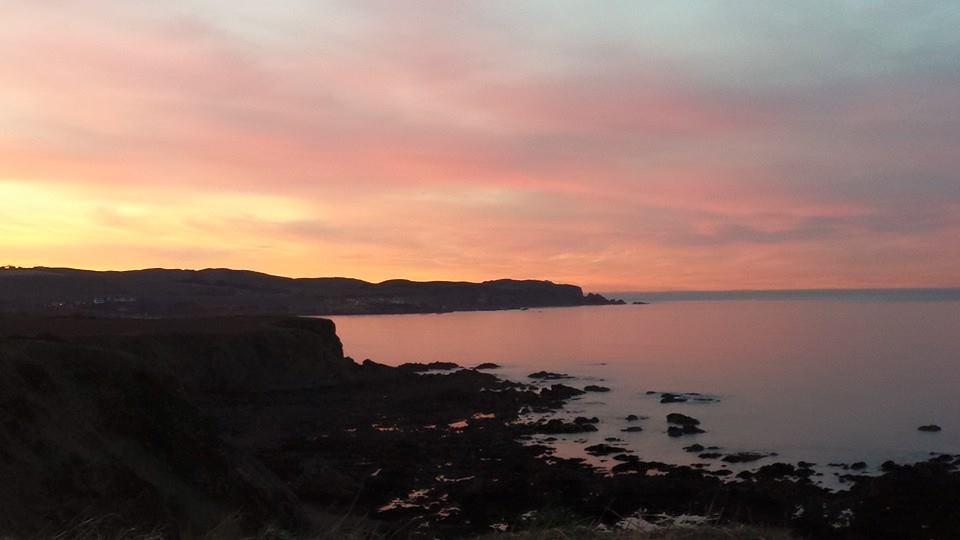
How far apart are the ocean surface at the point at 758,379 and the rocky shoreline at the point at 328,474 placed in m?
2.80

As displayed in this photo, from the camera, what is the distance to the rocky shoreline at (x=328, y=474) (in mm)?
17703

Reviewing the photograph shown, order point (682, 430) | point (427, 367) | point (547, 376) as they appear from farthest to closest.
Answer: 1. point (427, 367)
2. point (547, 376)
3. point (682, 430)

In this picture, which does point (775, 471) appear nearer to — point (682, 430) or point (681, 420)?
point (682, 430)

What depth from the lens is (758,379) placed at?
63.7m

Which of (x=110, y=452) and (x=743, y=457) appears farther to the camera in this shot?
(x=743, y=457)

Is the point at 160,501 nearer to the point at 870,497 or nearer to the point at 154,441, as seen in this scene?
the point at 154,441

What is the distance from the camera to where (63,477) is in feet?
57.5

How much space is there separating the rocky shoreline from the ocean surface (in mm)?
2804

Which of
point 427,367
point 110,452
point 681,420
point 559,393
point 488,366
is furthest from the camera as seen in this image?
point 488,366

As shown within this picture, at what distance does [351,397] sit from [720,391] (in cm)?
2916

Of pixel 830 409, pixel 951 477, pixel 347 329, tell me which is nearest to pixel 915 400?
pixel 830 409

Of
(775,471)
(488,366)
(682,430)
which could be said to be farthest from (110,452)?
(488,366)

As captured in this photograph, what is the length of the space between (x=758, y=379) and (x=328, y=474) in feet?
158

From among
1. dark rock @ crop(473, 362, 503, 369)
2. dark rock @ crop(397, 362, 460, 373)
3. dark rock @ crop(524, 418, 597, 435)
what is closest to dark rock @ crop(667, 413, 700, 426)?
dark rock @ crop(524, 418, 597, 435)
